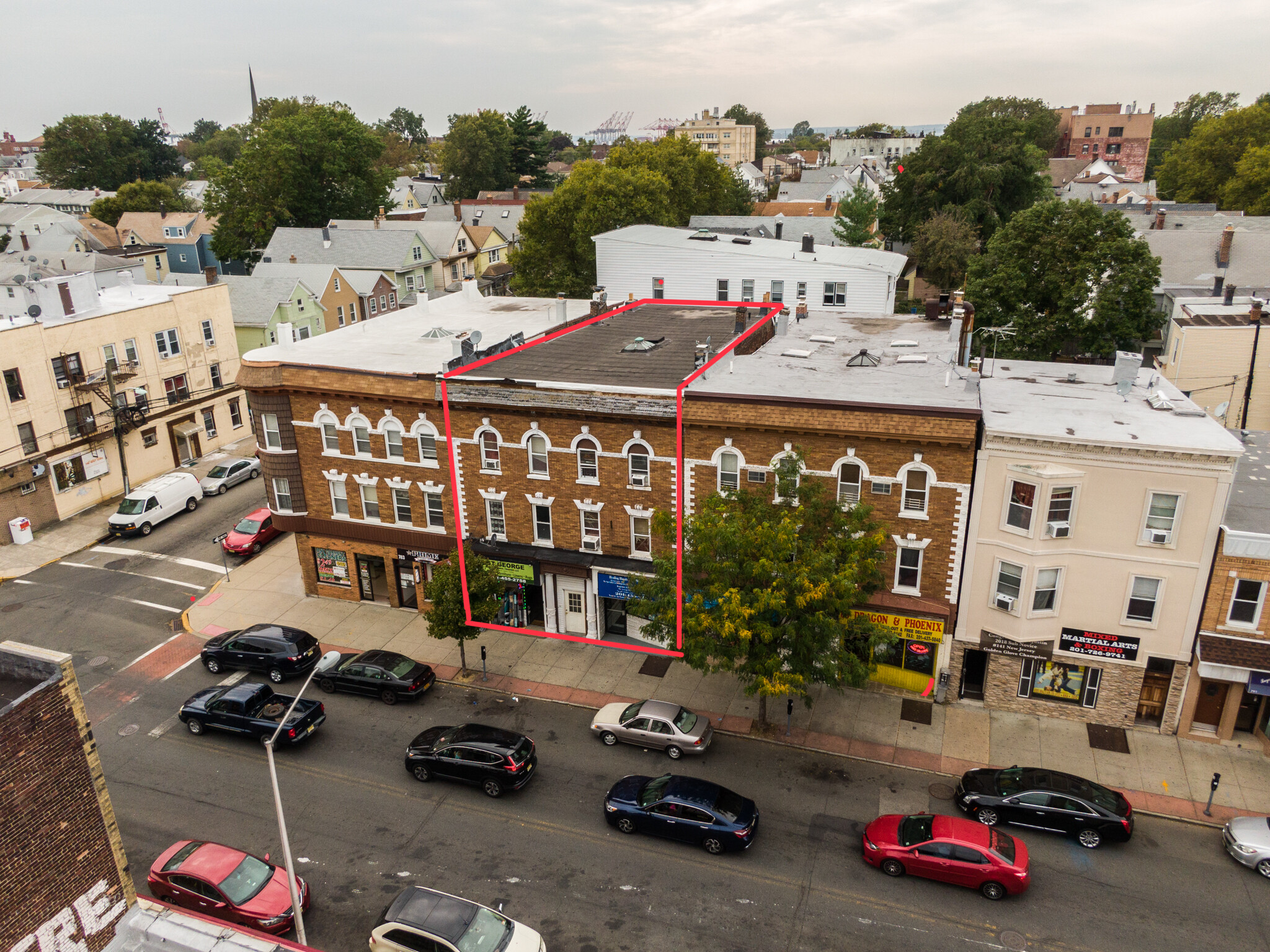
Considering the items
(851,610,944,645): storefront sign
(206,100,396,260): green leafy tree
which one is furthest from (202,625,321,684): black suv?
(206,100,396,260): green leafy tree

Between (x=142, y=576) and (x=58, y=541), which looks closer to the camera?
(x=142, y=576)

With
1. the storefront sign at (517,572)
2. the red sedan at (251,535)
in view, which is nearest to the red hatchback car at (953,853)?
the storefront sign at (517,572)

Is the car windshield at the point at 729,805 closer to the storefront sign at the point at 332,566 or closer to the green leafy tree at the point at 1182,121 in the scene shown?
the storefront sign at the point at 332,566

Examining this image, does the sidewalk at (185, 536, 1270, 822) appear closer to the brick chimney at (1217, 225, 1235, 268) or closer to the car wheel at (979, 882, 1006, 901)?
the car wheel at (979, 882, 1006, 901)

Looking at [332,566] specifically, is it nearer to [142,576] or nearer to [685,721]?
[142,576]

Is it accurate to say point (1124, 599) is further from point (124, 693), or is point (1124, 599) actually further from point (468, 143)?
point (468, 143)

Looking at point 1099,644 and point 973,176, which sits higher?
point 973,176

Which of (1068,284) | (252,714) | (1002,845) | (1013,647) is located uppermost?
(1068,284)

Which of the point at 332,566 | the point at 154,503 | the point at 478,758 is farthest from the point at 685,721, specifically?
the point at 154,503
